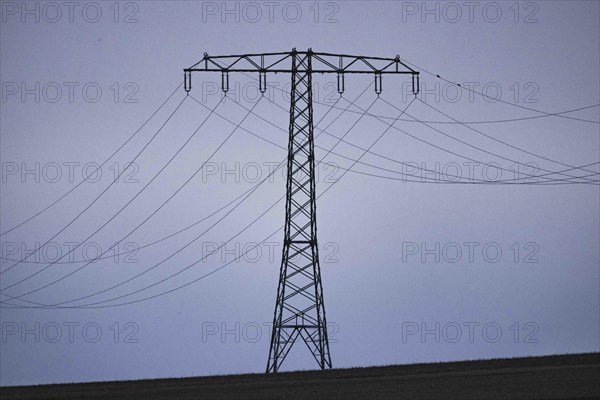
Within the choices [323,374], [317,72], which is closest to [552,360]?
[323,374]

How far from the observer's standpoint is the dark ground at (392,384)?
3121 cm

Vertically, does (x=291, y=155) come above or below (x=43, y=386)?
above

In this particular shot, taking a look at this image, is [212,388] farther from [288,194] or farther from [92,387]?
[288,194]

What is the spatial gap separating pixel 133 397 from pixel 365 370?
1166 centimetres

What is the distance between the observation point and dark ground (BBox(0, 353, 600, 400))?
31206 mm

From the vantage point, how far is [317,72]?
161 ft

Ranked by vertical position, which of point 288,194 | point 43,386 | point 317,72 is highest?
point 317,72

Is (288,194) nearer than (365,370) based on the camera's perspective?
No

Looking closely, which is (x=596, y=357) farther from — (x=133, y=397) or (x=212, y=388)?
(x=133, y=397)

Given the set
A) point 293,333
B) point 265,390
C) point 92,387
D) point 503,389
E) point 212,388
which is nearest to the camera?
point 503,389

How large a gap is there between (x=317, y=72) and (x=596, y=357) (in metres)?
16.1

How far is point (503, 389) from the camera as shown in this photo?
105 feet

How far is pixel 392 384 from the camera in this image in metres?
35.4

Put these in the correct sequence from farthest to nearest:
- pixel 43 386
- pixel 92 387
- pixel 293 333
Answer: pixel 293 333, pixel 43 386, pixel 92 387
